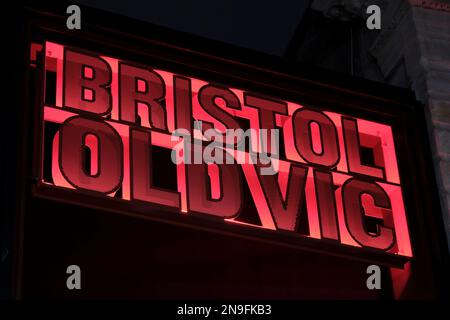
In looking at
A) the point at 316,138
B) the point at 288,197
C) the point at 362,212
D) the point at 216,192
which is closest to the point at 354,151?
the point at 316,138

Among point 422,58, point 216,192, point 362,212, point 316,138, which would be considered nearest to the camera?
point 216,192

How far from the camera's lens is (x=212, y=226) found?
4.30 m

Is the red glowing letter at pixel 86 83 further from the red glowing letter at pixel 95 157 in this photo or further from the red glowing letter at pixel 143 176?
the red glowing letter at pixel 143 176

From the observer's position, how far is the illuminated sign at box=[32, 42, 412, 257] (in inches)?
169

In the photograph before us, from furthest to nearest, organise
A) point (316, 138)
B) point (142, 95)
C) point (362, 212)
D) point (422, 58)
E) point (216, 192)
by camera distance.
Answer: point (422, 58) → point (316, 138) → point (362, 212) → point (142, 95) → point (216, 192)

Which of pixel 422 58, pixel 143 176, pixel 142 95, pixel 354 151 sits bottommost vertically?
pixel 143 176

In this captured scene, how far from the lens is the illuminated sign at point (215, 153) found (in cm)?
429

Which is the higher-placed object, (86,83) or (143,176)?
(86,83)

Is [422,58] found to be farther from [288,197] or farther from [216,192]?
[216,192]

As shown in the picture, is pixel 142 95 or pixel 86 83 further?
pixel 142 95

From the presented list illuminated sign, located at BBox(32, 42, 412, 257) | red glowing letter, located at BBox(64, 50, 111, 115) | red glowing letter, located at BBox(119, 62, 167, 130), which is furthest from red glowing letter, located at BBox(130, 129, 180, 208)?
red glowing letter, located at BBox(64, 50, 111, 115)

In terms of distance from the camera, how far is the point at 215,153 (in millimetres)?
4645

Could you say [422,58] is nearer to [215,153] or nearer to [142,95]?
[215,153]
